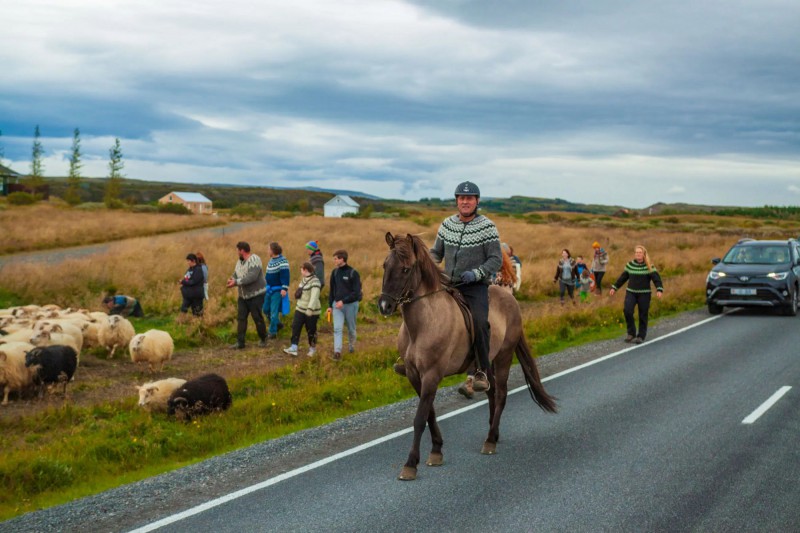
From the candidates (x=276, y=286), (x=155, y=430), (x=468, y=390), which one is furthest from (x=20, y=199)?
(x=468, y=390)

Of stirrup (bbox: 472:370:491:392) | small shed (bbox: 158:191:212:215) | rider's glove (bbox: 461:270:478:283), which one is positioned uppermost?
small shed (bbox: 158:191:212:215)

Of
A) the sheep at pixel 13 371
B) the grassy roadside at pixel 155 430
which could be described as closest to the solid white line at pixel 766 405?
the grassy roadside at pixel 155 430

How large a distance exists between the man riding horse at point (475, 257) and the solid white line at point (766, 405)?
387 cm

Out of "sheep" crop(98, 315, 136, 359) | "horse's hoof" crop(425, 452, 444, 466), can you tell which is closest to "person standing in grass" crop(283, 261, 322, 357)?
"sheep" crop(98, 315, 136, 359)

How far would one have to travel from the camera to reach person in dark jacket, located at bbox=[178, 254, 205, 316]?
59.3 ft

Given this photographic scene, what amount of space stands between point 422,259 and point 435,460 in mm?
2053

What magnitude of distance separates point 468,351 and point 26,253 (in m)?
33.9

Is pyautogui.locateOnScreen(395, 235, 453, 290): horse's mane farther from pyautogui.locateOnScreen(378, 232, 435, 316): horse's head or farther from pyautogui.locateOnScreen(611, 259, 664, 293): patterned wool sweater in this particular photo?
pyautogui.locateOnScreen(611, 259, 664, 293): patterned wool sweater

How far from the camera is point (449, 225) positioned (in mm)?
8039

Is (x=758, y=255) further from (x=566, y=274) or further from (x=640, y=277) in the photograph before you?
(x=640, y=277)

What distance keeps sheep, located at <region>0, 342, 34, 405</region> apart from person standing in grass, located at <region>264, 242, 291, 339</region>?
5494 mm

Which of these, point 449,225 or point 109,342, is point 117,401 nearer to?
point 109,342

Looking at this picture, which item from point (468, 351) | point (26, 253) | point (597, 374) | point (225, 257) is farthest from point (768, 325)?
point (26, 253)

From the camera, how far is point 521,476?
713 cm
